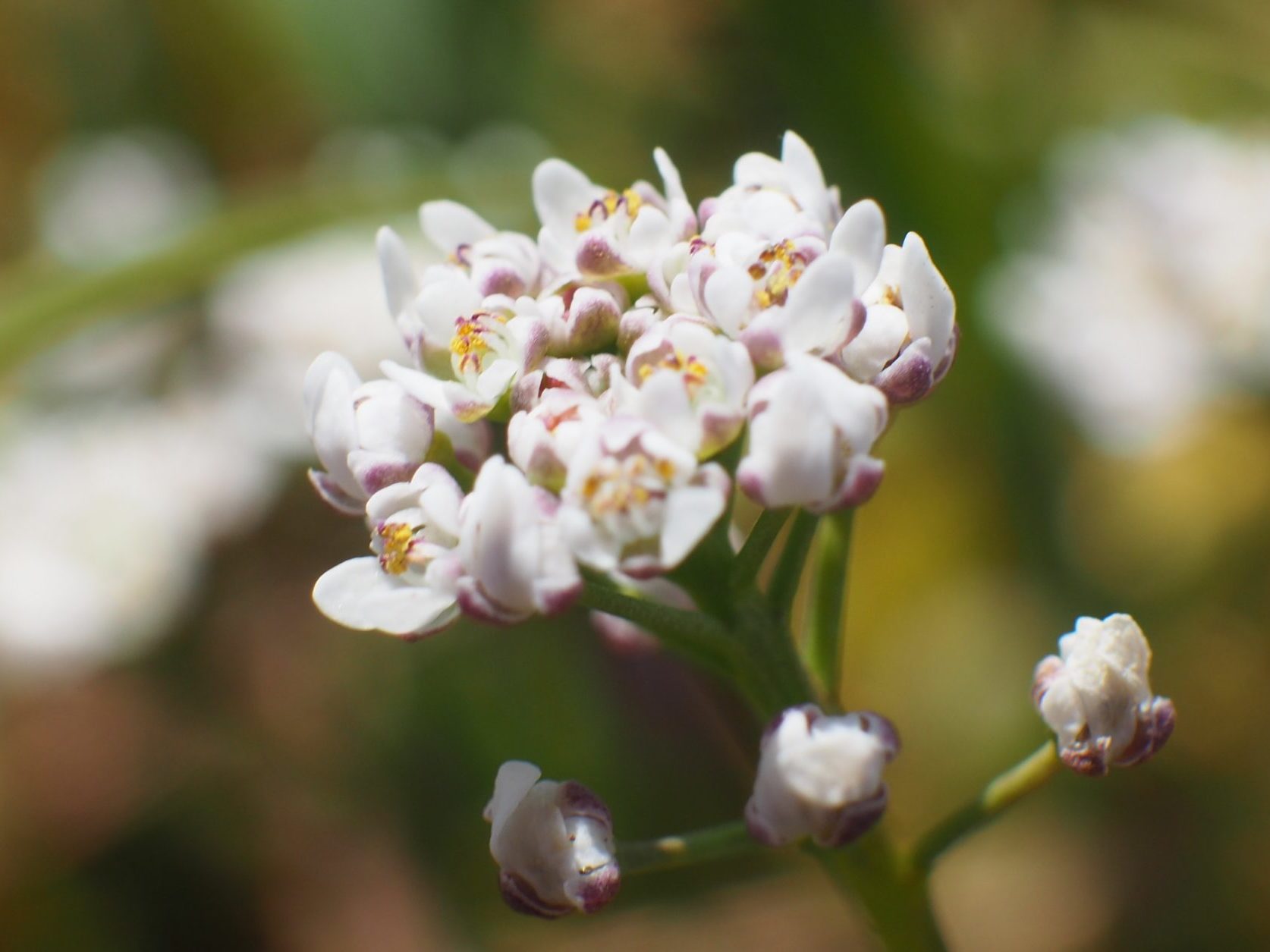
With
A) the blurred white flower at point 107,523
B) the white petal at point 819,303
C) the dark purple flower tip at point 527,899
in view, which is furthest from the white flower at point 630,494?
the blurred white flower at point 107,523

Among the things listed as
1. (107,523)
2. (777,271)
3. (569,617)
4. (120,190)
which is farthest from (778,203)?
(120,190)

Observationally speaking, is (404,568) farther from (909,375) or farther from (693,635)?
(909,375)

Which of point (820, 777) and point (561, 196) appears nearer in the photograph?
point (820, 777)

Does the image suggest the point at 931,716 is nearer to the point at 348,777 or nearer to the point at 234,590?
the point at 348,777

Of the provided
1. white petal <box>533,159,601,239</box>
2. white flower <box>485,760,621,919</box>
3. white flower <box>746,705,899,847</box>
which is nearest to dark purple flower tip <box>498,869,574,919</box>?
white flower <box>485,760,621,919</box>

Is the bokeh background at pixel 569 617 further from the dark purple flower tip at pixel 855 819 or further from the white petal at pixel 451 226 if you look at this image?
the dark purple flower tip at pixel 855 819

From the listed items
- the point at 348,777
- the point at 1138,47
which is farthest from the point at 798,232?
the point at 1138,47
